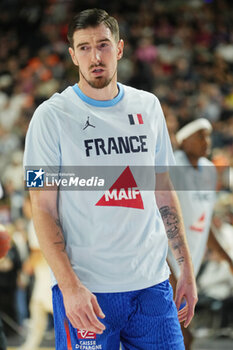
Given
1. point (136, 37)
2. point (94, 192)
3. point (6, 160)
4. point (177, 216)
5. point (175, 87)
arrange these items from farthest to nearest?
1. point (136, 37)
2. point (175, 87)
3. point (6, 160)
4. point (177, 216)
5. point (94, 192)

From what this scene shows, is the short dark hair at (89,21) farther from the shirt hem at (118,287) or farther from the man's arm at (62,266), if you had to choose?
the shirt hem at (118,287)

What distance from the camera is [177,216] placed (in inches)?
112

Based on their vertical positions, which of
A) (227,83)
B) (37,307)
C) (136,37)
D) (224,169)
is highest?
(136,37)

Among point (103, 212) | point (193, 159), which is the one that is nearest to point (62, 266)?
point (103, 212)

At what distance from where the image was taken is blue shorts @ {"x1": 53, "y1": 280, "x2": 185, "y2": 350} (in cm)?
249

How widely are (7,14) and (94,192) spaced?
42.2ft

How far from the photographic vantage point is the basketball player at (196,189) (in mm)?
4555

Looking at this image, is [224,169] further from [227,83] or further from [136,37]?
[136,37]

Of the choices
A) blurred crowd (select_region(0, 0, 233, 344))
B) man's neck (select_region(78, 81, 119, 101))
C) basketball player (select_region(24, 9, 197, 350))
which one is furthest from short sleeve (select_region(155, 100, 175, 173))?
blurred crowd (select_region(0, 0, 233, 344))

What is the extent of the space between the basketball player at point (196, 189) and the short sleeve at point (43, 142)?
201 centimetres

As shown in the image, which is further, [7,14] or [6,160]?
[7,14]

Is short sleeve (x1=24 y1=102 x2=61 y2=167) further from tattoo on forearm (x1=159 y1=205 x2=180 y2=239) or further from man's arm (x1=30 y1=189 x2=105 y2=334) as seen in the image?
tattoo on forearm (x1=159 y1=205 x2=180 y2=239)

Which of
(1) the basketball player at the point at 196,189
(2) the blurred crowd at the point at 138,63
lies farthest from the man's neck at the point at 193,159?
(2) the blurred crowd at the point at 138,63

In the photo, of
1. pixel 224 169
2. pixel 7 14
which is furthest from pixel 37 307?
pixel 7 14
